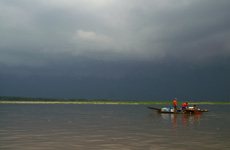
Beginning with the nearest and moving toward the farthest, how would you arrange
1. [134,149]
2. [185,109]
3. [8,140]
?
[134,149] < [8,140] < [185,109]

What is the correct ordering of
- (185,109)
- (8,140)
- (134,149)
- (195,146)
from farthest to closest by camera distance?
(185,109) < (8,140) < (195,146) < (134,149)

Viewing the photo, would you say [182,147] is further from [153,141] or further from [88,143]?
[88,143]

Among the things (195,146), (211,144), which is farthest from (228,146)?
(195,146)

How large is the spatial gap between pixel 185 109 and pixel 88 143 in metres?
40.5

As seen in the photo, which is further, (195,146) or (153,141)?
(153,141)

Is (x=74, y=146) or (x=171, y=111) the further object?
(x=171, y=111)

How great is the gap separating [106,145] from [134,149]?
2.19 meters

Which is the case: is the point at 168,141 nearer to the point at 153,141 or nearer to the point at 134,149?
the point at 153,141

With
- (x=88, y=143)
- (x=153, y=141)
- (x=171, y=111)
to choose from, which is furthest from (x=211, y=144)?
(x=171, y=111)

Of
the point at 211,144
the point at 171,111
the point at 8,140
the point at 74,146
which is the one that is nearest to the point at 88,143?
the point at 74,146

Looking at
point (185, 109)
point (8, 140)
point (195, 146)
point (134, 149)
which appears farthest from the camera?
point (185, 109)

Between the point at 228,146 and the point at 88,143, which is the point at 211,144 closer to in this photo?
the point at 228,146

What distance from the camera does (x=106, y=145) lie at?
16938 mm

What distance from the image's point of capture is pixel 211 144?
58.2ft
